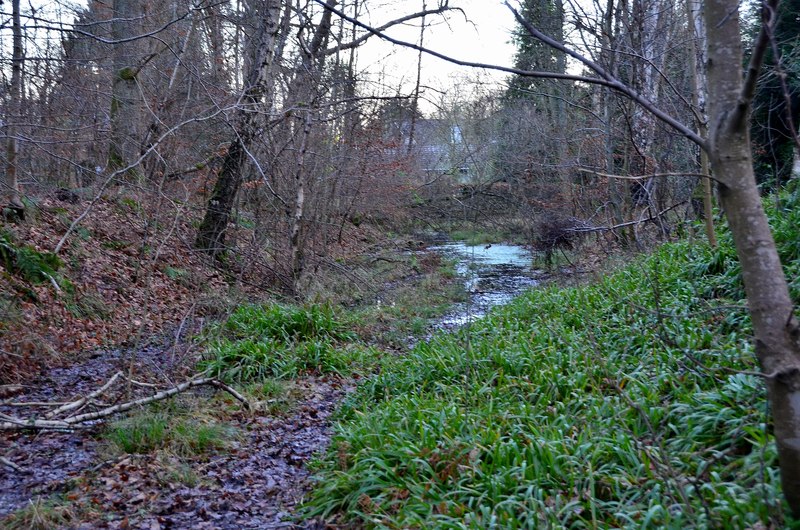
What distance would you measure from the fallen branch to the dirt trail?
0.22 m

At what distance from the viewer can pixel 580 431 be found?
4.77 m

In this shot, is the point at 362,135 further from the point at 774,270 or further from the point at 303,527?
the point at 774,270

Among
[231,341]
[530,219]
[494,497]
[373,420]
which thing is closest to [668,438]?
[494,497]

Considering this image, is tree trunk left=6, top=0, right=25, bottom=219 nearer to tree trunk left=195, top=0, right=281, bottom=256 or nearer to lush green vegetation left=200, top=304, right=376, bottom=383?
tree trunk left=195, top=0, right=281, bottom=256

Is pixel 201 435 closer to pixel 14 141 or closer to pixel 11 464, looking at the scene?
pixel 11 464

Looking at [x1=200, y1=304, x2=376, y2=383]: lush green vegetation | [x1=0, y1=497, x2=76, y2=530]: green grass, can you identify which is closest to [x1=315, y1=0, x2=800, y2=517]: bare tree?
[x1=0, y1=497, x2=76, y2=530]: green grass

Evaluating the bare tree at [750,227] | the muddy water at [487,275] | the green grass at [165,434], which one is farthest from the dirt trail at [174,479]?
the muddy water at [487,275]

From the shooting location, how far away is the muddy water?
1284 centimetres

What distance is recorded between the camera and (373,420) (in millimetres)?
5758

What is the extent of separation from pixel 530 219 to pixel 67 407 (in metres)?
17.0

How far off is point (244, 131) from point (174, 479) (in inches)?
321

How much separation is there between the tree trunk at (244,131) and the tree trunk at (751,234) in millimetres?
9798

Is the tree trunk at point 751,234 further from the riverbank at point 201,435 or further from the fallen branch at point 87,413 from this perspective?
the fallen branch at point 87,413

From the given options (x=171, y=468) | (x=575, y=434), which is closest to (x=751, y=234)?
(x=575, y=434)
